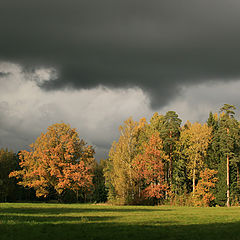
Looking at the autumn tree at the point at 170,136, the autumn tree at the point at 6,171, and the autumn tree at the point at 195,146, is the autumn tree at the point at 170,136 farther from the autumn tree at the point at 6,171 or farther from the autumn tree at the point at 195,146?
the autumn tree at the point at 6,171

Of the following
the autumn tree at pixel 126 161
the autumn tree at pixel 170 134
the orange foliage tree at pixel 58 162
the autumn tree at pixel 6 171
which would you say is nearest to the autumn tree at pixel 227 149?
the autumn tree at pixel 170 134

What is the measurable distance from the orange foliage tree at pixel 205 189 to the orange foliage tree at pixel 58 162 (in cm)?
1997

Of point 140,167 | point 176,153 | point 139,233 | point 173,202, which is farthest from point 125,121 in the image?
point 139,233

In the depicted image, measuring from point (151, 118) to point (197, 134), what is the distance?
1402cm

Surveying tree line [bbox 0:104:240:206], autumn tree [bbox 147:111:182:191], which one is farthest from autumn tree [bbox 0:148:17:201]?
autumn tree [bbox 147:111:182:191]

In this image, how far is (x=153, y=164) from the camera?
193 ft

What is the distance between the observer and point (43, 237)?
41.5ft

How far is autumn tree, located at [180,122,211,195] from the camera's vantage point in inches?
2336

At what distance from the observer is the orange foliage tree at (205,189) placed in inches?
2202

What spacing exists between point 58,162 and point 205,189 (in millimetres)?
27362

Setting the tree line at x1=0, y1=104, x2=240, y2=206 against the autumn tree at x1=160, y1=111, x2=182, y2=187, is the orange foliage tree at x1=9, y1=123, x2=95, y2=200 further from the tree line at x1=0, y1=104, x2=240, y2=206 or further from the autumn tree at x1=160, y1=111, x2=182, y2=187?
the autumn tree at x1=160, y1=111, x2=182, y2=187

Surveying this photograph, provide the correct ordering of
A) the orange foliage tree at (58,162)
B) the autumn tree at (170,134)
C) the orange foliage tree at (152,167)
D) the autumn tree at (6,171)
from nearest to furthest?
the orange foliage tree at (58,162), the orange foliage tree at (152,167), the autumn tree at (170,134), the autumn tree at (6,171)

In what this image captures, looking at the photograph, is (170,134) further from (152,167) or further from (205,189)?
(205,189)

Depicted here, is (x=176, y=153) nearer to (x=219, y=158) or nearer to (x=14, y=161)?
(x=219, y=158)
